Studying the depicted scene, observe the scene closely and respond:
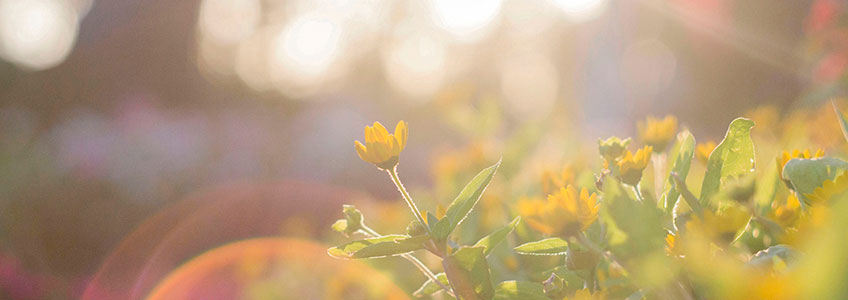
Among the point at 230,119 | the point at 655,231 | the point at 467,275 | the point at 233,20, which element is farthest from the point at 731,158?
the point at 233,20

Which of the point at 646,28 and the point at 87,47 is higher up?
the point at 87,47

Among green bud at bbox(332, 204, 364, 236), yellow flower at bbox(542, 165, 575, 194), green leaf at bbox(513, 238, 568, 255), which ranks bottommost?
green leaf at bbox(513, 238, 568, 255)

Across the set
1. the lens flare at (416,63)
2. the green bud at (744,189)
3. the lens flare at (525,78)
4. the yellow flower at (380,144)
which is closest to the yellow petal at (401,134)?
the yellow flower at (380,144)

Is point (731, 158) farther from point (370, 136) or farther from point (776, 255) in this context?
point (370, 136)

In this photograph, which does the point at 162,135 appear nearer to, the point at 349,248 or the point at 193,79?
the point at 193,79

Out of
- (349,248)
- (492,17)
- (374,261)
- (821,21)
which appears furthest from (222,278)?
(492,17)

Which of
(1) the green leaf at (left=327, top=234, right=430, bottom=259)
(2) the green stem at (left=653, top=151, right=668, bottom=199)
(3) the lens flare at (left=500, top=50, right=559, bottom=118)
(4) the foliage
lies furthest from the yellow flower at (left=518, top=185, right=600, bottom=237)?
(3) the lens flare at (left=500, top=50, right=559, bottom=118)

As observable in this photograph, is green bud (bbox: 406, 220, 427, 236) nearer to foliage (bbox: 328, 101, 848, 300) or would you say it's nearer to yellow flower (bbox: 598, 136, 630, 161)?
foliage (bbox: 328, 101, 848, 300)
